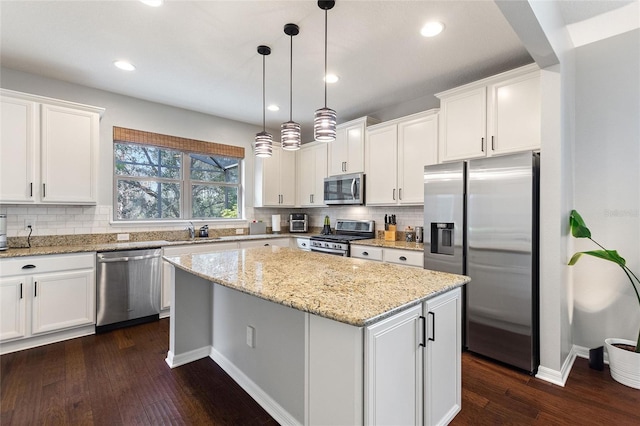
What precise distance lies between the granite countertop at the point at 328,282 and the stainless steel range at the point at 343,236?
145 cm

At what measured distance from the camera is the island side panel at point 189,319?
8.28 feet

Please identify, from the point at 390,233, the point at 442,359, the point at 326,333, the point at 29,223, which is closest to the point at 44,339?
the point at 29,223

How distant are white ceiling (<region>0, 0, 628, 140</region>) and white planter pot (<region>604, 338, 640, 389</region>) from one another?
258 cm

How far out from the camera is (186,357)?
2.60 meters

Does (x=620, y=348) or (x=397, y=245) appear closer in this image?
(x=620, y=348)

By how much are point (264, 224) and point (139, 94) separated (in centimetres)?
250

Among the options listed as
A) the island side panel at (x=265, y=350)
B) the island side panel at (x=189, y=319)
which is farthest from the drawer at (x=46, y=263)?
the island side panel at (x=265, y=350)

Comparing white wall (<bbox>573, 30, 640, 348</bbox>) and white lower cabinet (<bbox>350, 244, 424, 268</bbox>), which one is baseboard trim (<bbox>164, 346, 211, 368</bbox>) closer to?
white lower cabinet (<bbox>350, 244, 424, 268</bbox>)

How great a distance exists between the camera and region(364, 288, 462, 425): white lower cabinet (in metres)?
1.27

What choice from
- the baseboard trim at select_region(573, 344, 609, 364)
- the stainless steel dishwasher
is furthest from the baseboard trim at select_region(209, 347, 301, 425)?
the baseboard trim at select_region(573, 344, 609, 364)

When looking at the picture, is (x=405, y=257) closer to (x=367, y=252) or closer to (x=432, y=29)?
(x=367, y=252)

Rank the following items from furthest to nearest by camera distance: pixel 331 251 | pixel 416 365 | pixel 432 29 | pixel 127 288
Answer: pixel 331 251 → pixel 127 288 → pixel 432 29 → pixel 416 365

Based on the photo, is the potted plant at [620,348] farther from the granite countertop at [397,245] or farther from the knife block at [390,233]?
the knife block at [390,233]

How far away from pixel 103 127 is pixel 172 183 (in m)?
1.03
